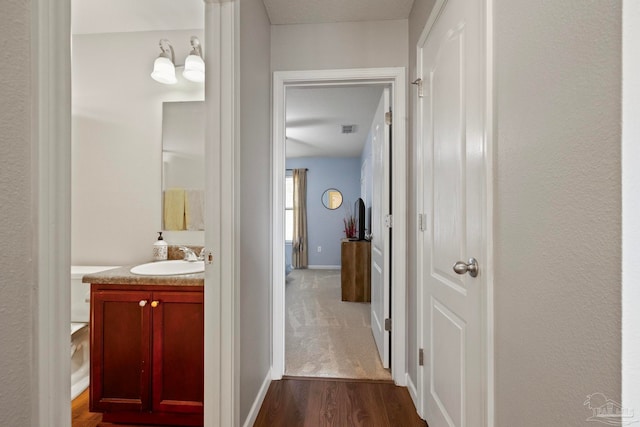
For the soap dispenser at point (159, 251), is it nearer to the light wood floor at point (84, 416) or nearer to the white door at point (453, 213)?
the light wood floor at point (84, 416)

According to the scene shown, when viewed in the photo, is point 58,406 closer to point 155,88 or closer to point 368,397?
point 368,397

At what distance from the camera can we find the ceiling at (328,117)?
11.1ft

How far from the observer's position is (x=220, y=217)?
4.44 ft

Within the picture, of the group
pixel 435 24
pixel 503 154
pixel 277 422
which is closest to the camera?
pixel 503 154

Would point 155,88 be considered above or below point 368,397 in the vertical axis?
above

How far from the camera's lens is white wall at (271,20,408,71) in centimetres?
217

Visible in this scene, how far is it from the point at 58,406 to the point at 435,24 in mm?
2013

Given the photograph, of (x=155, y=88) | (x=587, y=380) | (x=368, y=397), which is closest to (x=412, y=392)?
(x=368, y=397)

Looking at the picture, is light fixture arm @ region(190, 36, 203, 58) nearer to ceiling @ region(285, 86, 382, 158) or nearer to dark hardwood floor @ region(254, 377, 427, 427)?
ceiling @ region(285, 86, 382, 158)

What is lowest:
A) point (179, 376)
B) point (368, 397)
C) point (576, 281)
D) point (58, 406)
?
point (368, 397)

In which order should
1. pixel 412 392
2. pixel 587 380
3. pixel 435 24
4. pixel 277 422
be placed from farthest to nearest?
1. pixel 412 392
2. pixel 277 422
3. pixel 435 24
4. pixel 587 380

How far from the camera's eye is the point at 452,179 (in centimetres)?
138

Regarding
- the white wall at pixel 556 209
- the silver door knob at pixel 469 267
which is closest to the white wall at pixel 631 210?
the white wall at pixel 556 209

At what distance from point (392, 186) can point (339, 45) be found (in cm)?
109
